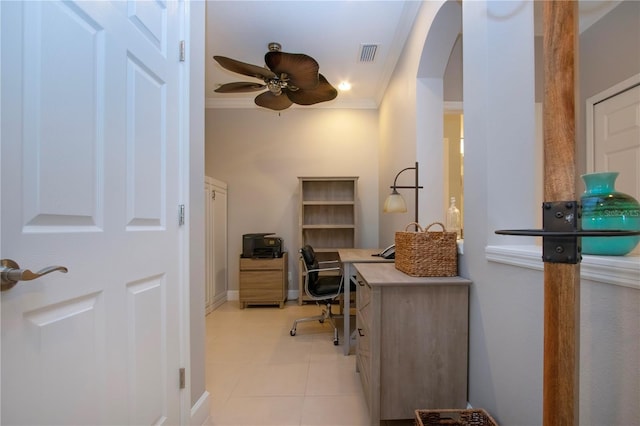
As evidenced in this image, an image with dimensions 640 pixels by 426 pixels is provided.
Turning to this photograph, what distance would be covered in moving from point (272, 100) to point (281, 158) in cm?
139

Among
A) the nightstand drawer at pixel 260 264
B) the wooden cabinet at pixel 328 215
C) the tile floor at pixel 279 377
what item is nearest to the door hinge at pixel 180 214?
the tile floor at pixel 279 377

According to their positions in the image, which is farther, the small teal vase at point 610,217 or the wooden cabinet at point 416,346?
the wooden cabinet at point 416,346

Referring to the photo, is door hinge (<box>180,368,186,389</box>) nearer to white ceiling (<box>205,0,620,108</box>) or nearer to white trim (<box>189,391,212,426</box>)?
white trim (<box>189,391,212,426</box>)

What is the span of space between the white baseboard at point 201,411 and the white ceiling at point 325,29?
3007 mm

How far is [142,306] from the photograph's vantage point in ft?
3.73

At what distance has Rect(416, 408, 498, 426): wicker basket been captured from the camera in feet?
4.07

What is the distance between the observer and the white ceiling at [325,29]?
96.4 inches

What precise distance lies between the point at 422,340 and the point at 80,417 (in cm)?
138

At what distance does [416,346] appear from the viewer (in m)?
1.42

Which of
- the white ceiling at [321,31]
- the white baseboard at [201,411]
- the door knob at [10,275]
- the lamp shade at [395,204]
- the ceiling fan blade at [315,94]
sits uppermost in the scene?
the white ceiling at [321,31]

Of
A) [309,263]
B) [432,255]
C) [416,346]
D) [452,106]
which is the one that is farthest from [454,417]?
[452,106]

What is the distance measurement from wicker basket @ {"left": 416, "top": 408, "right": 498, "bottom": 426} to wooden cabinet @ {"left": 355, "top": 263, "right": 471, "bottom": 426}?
138 millimetres

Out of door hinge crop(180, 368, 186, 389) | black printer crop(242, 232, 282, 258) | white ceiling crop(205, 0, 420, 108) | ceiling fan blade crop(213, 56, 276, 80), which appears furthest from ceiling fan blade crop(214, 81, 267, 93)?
door hinge crop(180, 368, 186, 389)

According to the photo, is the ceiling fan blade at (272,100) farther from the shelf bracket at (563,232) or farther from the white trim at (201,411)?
the shelf bracket at (563,232)
